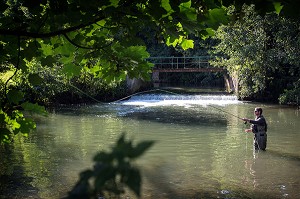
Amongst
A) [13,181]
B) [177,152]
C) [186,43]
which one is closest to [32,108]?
[186,43]

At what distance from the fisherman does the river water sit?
27 centimetres

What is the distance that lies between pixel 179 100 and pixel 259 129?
51.9ft

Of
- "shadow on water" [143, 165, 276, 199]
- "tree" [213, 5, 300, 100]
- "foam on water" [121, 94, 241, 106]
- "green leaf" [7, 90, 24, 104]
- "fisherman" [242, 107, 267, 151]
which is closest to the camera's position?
"green leaf" [7, 90, 24, 104]

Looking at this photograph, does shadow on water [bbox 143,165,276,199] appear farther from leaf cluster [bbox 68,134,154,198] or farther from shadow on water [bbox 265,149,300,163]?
leaf cluster [bbox 68,134,154,198]

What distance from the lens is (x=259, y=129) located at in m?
11.9

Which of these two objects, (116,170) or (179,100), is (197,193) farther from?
(179,100)

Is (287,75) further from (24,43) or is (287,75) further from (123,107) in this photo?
(24,43)

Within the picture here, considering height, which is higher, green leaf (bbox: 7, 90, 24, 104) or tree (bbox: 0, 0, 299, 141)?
tree (bbox: 0, 0, 299, 141)

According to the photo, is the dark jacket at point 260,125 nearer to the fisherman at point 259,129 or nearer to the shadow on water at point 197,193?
the fisherman at point 259,129

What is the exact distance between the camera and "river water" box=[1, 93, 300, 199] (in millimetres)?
8656

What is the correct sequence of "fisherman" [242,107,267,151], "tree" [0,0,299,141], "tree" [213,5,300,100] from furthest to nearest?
"tree" [213,5,300,100]
"fisherman" [242,107,267,151]
"tree" [0,0,299,141]

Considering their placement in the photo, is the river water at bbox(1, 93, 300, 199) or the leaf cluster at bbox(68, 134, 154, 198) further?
the river water at bbox(1, 93, 300, 199)

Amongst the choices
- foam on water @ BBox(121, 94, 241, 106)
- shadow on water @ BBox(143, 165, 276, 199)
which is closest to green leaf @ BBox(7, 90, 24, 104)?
shadow on water @ BBox(143, 165, 276, 199)

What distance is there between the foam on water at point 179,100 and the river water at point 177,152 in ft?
10.3
